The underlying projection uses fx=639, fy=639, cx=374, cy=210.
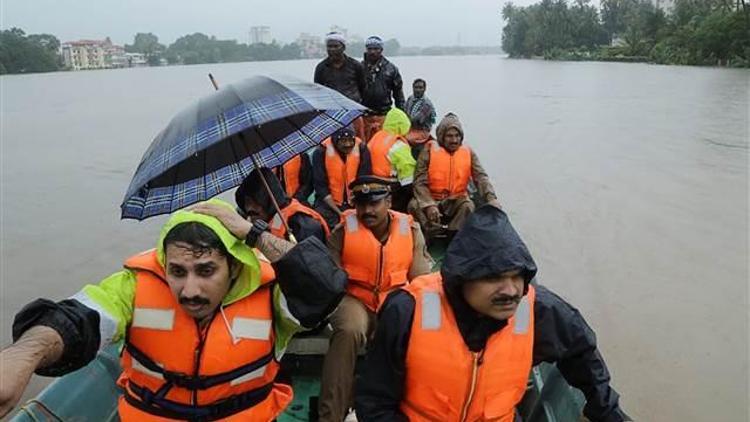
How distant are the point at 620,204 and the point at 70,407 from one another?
8.55 m

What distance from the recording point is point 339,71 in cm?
552

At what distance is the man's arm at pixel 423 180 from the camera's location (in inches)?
186

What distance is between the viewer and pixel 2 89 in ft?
115

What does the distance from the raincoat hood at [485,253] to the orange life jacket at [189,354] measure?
0.52m

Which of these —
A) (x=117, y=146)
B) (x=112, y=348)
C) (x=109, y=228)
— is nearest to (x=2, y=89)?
(x=117, y=146)

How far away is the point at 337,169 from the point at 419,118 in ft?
6.23

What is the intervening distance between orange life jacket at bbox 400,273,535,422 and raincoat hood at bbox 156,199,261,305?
0.43m

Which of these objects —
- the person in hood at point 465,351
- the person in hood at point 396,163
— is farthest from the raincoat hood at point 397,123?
the person in hood at point 465,351

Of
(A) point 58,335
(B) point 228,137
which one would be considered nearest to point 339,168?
(B) point 228,137

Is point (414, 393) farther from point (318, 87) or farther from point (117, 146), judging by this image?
point (117, 146)

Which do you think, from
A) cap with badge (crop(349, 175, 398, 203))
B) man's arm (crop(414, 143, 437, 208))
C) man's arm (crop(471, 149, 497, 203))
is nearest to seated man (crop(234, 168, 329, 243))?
cap with badge (crop(349, 175, 398, 203))

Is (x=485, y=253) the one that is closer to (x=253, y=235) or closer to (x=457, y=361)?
(x=457, y=361)

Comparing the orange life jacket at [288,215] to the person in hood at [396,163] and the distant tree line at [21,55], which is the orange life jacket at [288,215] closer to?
the person in hood at [396,163]

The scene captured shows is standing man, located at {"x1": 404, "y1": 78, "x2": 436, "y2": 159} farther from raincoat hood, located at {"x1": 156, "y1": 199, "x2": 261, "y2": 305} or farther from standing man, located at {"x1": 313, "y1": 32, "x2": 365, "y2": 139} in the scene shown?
raincoat hood, located at {"x1": 156, "y1": 199, "x2": 261, "y2": 305}
